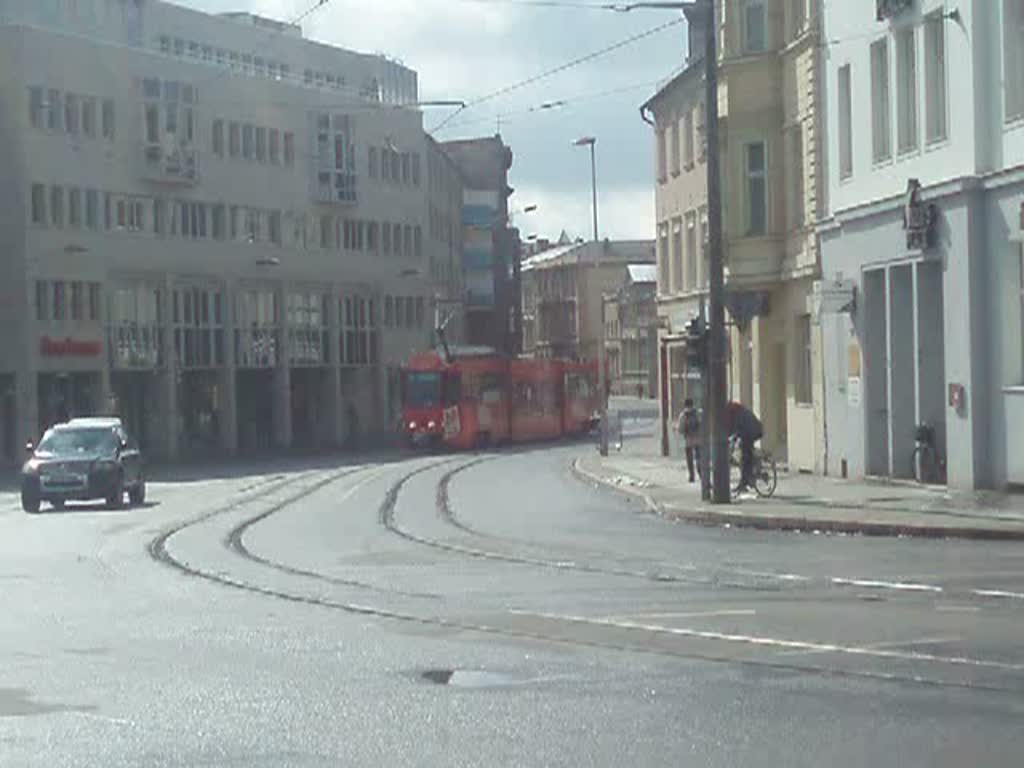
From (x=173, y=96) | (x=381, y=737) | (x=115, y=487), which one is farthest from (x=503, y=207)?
(x=381, y=737)

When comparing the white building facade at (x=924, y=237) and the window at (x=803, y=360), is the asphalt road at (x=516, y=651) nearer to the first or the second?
the white building facade at (x=924, y=237)

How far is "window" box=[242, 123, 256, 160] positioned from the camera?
86.6m

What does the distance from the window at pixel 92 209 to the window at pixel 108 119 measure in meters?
2.33

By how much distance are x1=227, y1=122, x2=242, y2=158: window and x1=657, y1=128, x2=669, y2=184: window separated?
30036 mm

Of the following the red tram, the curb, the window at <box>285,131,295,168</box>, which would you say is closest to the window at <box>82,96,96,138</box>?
the window at <box>285,131,295,168</box>

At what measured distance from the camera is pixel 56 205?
75500 millimetres

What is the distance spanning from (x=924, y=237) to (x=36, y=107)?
1851 inches

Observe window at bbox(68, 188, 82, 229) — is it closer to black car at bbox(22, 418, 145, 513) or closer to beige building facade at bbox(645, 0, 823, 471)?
beige building facade at bbox(645, 0, 823, 471)

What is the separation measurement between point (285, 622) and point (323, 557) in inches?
330

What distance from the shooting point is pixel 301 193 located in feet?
299

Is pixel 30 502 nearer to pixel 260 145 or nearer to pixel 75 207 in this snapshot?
pixel 75 207

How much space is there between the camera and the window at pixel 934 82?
34.5m

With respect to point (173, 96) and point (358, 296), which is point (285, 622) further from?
point (358, 296)

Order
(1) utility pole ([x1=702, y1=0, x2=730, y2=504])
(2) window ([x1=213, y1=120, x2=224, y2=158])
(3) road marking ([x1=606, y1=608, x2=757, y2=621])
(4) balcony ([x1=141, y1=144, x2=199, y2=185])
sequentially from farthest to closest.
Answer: (2) window ([x1=213, y1=120, x2=224, y2=158]), (4) balcony ([x1=141, y1=144, x2=199, y2=185]), (1) utility pole ([x1=702, y1=0, x2=730, y2=504]), (3) road marking ([x1=606, y1=608, x2=757, y2=621])
